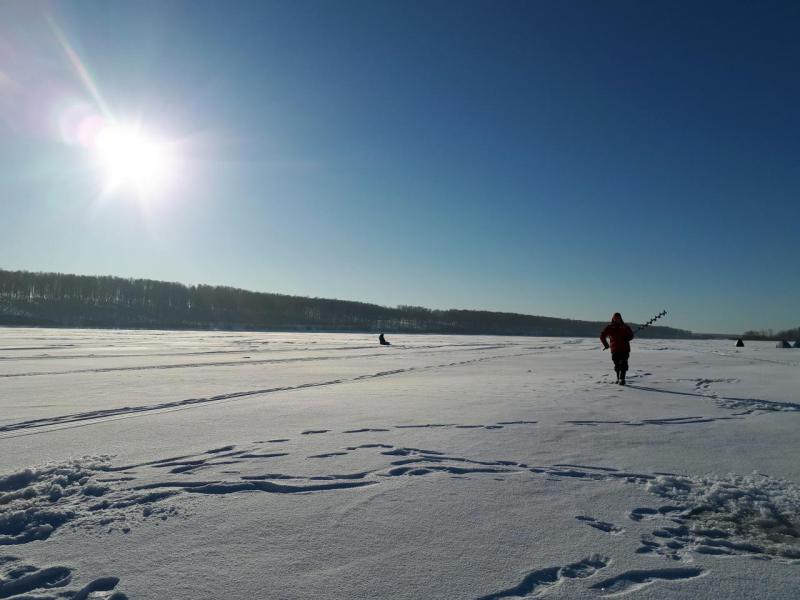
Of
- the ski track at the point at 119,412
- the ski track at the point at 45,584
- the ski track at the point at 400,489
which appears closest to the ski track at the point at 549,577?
the ski track at the point at 400,489

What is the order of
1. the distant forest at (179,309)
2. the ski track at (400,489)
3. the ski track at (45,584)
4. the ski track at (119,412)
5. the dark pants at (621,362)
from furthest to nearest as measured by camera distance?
the distant forest at (179,309) < the dark pants at (621,362) < the ski track at (119,412) < the ski track at (400,489) < the ski track at (45,584)

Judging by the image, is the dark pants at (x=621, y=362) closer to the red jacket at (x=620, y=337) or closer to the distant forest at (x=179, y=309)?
the red jacket at (x=620, y=337)

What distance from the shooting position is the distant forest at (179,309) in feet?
261

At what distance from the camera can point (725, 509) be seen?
3281mm

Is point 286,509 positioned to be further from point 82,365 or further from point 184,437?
point 82,365

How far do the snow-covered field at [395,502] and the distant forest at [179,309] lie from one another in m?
72.3

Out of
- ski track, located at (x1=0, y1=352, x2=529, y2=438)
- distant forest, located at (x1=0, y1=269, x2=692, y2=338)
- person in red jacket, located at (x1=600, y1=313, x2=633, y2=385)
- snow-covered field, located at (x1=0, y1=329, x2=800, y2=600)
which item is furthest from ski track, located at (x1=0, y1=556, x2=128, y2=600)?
distant forest, located at (x1=0, y1=269, x2=692, y2=338)

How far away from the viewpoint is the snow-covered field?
7.64ft

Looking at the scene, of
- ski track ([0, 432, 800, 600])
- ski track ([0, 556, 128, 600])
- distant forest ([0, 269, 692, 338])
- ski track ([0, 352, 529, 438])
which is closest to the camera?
ski track ([0, 556, 128, 600])

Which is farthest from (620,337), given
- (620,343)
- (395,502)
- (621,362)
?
(395,502)

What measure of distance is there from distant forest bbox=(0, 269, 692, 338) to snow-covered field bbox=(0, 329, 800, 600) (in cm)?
7227

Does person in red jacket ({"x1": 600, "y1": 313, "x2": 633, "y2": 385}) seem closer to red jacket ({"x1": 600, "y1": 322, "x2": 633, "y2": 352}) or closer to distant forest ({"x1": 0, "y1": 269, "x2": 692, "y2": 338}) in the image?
red jacket ({"x1": 600, "y1": 322, "x2": 633, "y2": 352})

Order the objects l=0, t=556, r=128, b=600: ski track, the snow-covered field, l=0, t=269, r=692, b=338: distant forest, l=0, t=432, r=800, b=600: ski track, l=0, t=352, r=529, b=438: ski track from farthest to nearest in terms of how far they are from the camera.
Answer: l=0, t=269, r=692, b=338: distant forest, l=0, t=352, r=529, b=438: ski track, l=0, t=432, r=800, b=600: ski track, the snow-covered field, l=0, t=556, r=128, b=600: ski track

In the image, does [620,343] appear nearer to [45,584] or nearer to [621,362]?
[621,362]
